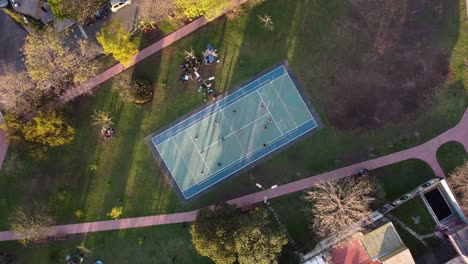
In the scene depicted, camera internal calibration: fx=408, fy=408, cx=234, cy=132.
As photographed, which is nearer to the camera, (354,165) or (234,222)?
(234,222)

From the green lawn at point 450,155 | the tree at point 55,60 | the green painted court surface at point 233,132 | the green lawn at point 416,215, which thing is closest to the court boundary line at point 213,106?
the green painted court surface at point 233,132

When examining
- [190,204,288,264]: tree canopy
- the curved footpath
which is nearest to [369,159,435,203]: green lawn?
the curved footpath

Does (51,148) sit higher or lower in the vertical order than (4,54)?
lower

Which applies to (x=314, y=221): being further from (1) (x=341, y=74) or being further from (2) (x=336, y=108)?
(1) (x=341, y=74)

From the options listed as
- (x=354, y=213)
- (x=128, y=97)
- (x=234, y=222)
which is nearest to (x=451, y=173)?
(x=354, y=213)

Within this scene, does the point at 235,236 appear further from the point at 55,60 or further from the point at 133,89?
the point at 55,60

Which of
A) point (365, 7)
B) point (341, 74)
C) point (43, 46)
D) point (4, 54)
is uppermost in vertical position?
point (4, 54)

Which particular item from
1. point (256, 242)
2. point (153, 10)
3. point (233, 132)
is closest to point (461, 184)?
point (256, 242)
